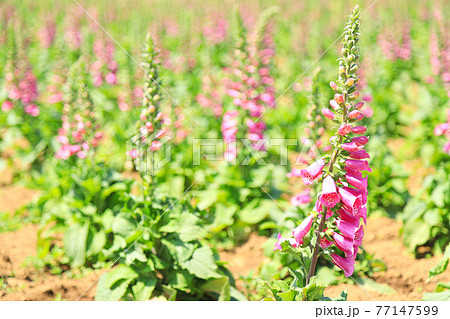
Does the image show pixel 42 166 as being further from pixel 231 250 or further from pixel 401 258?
pixel 401 258

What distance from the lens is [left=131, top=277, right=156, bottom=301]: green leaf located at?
14.8 feet

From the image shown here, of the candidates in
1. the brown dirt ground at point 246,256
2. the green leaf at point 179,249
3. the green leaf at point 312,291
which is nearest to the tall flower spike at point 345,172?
the green leaf at point 312,291

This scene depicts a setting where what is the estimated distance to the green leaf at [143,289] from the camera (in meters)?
4.50

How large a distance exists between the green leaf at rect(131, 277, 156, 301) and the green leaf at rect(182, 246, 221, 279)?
414 mm

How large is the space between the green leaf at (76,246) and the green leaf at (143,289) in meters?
1.21

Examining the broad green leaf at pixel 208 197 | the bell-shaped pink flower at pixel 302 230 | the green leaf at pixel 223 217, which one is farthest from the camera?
the broad green leaf at pixel 208 197

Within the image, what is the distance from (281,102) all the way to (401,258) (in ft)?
18.2

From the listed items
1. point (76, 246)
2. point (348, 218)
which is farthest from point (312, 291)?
point (76, 246)

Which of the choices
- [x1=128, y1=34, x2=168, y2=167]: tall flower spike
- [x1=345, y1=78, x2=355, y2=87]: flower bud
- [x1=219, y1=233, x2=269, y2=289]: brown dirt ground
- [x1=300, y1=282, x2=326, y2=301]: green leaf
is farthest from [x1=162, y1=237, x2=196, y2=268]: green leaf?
[x1=345, y1=78, x2=355, y2=87]: flower bud

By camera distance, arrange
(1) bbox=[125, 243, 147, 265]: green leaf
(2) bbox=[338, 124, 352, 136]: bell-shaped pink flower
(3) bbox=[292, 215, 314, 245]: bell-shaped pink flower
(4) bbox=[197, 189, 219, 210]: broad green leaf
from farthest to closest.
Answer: (4) bbox=[197, 189, 219, 210]: broad green leaf → (1) bbox=[125, 243, 147, 265]: green leaf → (3) bbox=[292, 215, 314, 245]: bell-shaped pink flower → (2) bbox=[338, 124, 352, 136]: bell-shaped pink flower

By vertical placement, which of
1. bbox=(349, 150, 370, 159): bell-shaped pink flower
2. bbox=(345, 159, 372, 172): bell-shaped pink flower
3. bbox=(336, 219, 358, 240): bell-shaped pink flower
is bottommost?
bbox=(336, 219, 358, 240): bell-shaped pink flower

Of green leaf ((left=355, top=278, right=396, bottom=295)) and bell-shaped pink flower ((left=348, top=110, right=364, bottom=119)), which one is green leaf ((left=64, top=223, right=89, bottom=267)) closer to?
green leaf ((left=355, top=278, right=396, bottom=295))

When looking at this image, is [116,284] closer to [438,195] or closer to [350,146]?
[350,146]

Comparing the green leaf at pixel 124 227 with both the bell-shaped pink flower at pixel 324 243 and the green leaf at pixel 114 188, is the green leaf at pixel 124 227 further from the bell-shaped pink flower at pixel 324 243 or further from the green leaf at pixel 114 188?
the bell-shaped pink flower at pixel 324 243
